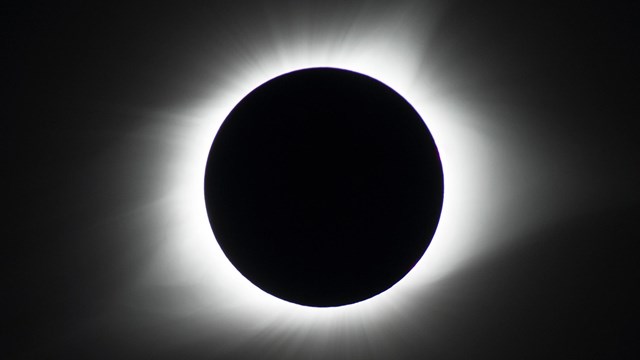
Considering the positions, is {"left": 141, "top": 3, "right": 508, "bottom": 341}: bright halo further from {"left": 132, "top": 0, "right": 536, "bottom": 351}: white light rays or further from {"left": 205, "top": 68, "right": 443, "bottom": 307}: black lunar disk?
{"left": 205, "top": 68, "right": 443, "bottom": 307}: black lunar disk

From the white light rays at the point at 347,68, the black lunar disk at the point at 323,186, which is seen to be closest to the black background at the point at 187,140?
the white light rays at the point at 347,68

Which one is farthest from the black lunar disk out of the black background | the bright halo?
the black background

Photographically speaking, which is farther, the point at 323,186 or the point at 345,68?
the point at 345,68

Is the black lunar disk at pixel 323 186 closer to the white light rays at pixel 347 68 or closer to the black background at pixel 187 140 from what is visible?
the white light rays at pixel 347 68

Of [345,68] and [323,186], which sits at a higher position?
[345,68]

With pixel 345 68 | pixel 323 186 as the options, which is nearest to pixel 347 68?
pixel 345 68

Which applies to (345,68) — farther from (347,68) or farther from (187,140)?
(187,140)

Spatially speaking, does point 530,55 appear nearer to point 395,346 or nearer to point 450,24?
point 450,24
